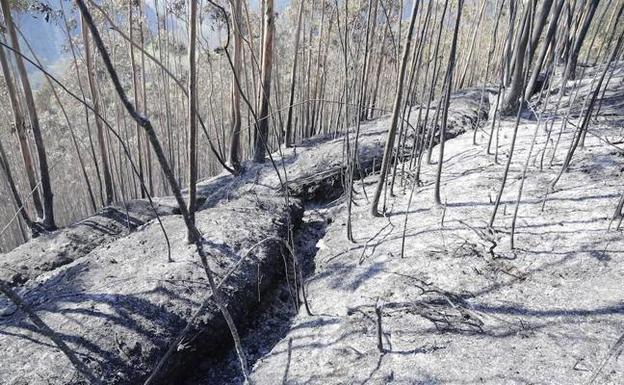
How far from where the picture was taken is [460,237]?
176 cm

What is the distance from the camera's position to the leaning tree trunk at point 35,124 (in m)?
2.87

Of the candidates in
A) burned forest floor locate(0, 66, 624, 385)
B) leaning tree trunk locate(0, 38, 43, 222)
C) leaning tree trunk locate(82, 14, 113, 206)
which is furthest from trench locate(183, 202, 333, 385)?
→ leaning tree trunk locate(82, 14, 113, 206)

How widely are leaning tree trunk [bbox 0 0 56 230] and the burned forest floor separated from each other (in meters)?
1.03

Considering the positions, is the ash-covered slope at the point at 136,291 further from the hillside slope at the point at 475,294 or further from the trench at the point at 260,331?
A: the hillside slope at the point at 475,294

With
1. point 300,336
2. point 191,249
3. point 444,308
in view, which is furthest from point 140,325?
point 444,308

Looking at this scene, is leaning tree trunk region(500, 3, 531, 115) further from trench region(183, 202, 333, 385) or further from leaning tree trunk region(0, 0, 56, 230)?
→ leaning tree trunk region(0, 0, 56, 230)

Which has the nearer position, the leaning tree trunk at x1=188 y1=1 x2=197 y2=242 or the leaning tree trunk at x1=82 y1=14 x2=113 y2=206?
the leaning tree trunk at x1=188 y1=1 x2=197 y2=242

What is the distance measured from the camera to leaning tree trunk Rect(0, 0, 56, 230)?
9.40ft

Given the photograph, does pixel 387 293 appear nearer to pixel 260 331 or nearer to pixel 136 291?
pixel 260 331

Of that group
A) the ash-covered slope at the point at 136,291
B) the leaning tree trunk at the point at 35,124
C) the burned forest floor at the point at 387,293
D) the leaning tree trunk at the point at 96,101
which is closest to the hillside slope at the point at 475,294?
the burned forest floor at the point at 387,293

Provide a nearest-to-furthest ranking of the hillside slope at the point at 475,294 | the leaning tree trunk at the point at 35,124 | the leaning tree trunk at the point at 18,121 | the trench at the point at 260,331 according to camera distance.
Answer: the hillside slope at the point at 475,294
the trench at the point at 260,331
the leaning tree trunk at the point at 35,124
the leaning tree trunk at the point at 18,121

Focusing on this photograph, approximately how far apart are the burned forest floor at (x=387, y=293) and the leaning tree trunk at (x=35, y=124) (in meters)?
1.03

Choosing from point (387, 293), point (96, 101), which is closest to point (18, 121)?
point (96, 101)

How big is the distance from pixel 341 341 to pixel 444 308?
41 centimetres
